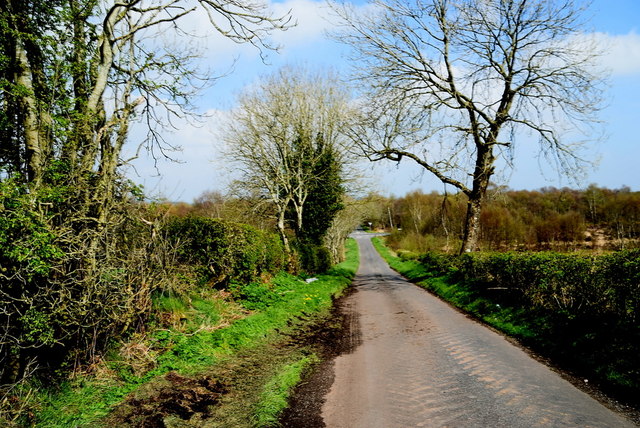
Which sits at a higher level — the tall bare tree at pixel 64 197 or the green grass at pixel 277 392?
the tall bare tree at pixel 64 197

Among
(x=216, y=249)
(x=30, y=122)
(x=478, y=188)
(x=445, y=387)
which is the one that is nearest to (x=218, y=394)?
(x=445, y=387)

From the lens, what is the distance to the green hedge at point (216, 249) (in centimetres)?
1103

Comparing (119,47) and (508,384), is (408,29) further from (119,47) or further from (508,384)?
(508,384)

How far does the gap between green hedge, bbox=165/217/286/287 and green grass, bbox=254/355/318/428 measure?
4.56 m

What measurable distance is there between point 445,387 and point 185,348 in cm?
456

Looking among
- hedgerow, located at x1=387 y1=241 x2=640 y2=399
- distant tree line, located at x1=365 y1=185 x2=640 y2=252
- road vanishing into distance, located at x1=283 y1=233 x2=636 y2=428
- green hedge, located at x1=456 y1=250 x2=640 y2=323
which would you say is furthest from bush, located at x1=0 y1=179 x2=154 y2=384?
distant tree line, located at x1=365 y1=185 x2=640 y2=252

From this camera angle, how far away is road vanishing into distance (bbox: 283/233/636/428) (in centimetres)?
490

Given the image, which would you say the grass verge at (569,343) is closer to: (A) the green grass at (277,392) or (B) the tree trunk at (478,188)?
(A) the green grass at (277,392)

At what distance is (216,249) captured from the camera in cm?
1121

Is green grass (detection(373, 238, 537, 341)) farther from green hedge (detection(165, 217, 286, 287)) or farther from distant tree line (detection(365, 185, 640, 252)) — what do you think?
distant tree line (detection(365, 185, 640, 252))

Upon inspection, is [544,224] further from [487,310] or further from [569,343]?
[569,343]

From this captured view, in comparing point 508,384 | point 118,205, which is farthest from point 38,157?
point 508,384

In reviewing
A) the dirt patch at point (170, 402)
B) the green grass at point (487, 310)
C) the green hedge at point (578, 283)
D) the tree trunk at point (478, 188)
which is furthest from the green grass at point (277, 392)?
the tree trunk at point (478, 188)

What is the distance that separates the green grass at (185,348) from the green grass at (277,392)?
0.04 metres
